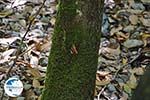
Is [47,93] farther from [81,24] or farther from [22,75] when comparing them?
[22,75]

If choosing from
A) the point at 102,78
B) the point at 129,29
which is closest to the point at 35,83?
the point at 102,78

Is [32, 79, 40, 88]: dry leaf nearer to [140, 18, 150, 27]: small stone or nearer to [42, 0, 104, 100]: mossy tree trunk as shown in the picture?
[42, 0, 104, 100]: mossy tree trunk

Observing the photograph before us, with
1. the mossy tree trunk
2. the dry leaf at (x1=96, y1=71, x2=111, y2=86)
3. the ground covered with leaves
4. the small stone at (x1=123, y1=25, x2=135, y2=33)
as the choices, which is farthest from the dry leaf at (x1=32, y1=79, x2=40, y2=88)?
the small stone at (x1=123, y1=25, x2=135, y2=33)

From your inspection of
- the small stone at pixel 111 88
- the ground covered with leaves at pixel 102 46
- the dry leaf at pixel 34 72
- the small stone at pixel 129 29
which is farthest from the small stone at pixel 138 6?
the dry leaf at pixel 34 72

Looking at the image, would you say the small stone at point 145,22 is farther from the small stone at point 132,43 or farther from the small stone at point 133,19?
the small stone at point 132,43

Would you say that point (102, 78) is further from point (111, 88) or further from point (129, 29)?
point (129, 29)

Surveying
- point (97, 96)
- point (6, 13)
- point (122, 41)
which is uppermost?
point (6, 13)

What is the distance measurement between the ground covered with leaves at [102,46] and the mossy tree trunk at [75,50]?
766mm

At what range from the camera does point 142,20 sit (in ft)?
13.7

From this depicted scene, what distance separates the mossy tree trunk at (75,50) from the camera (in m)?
1.93

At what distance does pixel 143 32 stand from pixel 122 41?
276 millimetres

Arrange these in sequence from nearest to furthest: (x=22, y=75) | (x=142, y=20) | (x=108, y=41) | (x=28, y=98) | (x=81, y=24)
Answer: (x=81, y=24)
(x=28, y=98)
(x=22, y=75)
(x=108, y=41)
(x=142, y=20)

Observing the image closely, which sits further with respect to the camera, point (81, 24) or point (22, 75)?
point (22, 75)

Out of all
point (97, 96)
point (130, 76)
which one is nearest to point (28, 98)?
point (97, 96)
